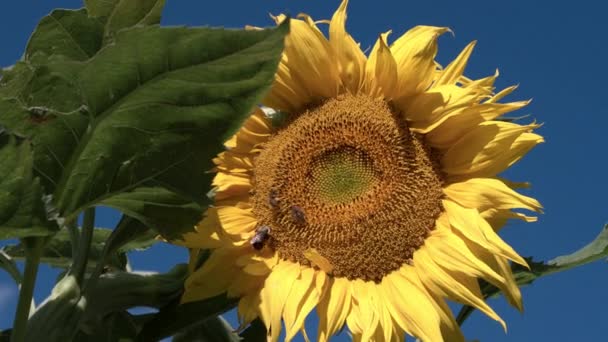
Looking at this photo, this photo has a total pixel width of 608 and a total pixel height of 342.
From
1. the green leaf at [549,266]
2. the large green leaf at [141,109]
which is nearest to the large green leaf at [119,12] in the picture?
the large green leaf at [141,109]

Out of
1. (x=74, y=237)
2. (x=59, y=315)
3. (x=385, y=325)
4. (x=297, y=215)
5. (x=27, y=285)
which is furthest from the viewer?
(x=297, y=215)

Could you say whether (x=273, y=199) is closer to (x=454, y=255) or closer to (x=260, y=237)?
(x=260, y=237)

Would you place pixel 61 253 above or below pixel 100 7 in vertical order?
below

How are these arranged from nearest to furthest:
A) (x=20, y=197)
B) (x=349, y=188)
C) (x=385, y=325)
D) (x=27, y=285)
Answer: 1. (x=20, y=197)
2. (x=27, y=285)
3. (x=385, y=325)
4. (x=349, y=188)

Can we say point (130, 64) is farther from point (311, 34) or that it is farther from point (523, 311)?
point (523, 311)

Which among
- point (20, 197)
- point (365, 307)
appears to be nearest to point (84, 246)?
point (20, 197)

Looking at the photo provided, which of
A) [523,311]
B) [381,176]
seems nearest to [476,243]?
[523,311]

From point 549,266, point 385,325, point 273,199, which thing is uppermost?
point 273,199
